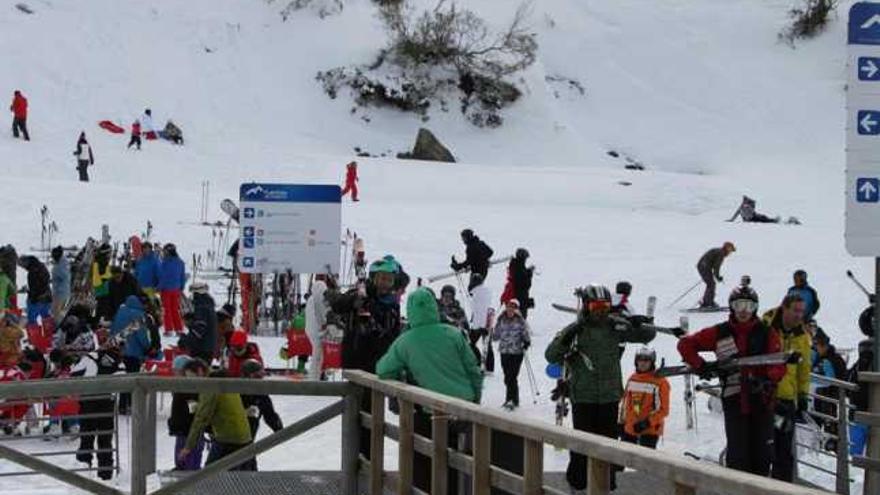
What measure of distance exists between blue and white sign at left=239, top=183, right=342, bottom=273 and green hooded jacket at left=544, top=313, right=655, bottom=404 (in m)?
8.67

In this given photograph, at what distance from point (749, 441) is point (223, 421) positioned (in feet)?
11.3

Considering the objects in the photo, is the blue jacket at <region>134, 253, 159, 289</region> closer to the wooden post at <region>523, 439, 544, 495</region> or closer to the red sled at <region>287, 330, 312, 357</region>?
the red sled at <region>287, 330, 312, 357</region>

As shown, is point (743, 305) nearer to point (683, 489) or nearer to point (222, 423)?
point (222, 423)

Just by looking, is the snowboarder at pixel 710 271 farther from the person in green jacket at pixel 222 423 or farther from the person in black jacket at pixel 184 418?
the person in green jacket at pixel 222 423

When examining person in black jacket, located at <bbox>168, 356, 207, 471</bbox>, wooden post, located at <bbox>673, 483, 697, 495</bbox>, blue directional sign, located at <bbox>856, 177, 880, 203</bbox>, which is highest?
blue directional sign, located at <bbox>856, 177, 880, 203</bbox>

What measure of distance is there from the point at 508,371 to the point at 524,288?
4.74 meters

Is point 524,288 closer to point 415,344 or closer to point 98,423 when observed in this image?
point 98,423

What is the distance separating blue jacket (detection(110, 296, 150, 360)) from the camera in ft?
49.6

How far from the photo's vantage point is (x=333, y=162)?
1550 inches

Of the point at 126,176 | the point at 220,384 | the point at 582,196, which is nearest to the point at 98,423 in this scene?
the point at 220,384

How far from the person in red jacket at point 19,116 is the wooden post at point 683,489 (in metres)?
32.8

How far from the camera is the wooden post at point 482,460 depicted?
688 centimetres

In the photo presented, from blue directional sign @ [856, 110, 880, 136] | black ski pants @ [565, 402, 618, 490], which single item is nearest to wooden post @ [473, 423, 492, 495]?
black ski pants @ [565, 402, 618, 490]

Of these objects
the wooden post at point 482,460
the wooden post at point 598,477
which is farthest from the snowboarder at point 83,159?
the wooden post at point 598,477
